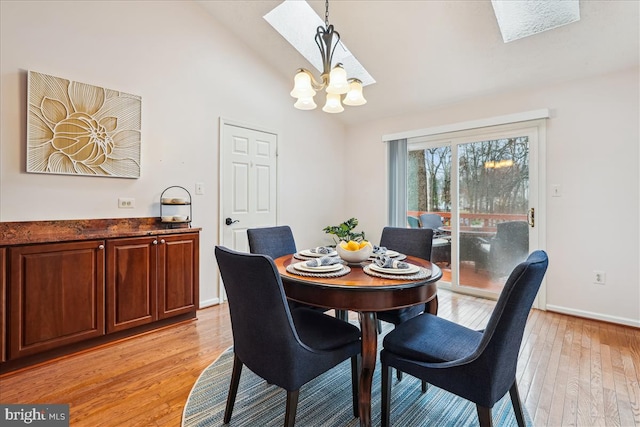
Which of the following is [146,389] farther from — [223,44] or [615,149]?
[615,149]

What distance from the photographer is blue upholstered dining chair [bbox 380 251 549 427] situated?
115 cm

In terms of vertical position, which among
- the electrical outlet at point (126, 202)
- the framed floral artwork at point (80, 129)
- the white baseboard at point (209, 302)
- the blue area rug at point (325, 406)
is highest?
the framed floral artwork at point (80, 129)

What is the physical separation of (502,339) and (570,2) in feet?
9.06

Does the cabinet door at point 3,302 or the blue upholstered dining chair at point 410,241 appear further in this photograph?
the blue upholstered dining chair at point 410,241

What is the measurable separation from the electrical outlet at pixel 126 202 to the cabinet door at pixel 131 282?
0.45 m

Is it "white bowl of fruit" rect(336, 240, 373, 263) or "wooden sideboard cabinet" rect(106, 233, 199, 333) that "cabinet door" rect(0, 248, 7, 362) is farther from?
"white bowl of fruit" rect(336, 240, 373, 263)

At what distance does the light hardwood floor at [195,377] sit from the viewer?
5.49 feet

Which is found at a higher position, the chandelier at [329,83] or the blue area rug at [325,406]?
the chandelier at [329,83]

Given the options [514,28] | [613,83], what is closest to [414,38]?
[514,28]

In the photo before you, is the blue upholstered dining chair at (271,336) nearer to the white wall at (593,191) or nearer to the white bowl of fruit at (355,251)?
the white bowl of fruit at (355,251)

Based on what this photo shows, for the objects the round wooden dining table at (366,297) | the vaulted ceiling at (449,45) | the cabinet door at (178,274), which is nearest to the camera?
the round wooden dining table at (366,297)

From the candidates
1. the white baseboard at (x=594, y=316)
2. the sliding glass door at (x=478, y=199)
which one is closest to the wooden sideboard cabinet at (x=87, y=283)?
the sliding glass door at (x=478, y=199)

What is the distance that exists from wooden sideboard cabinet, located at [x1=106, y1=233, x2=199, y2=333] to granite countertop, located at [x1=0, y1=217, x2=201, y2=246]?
0.06m

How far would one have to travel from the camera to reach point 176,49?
3.12 meters
